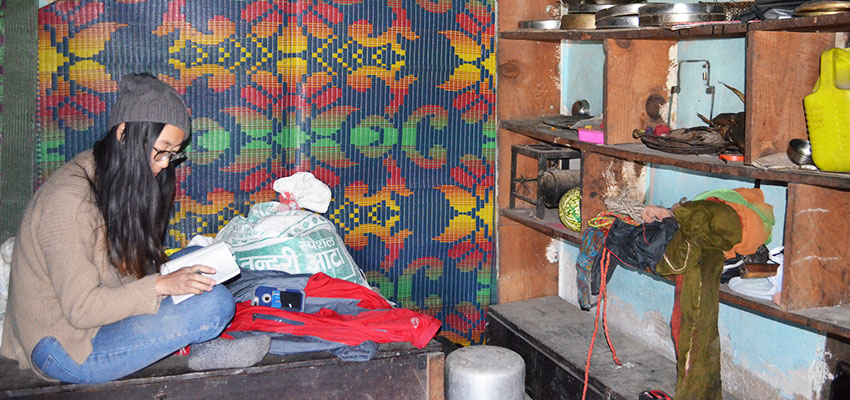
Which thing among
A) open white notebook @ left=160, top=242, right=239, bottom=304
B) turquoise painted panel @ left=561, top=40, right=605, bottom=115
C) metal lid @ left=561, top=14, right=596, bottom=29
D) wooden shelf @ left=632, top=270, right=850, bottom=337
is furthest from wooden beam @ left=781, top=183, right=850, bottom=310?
open white notebook @ left=160, top=242, right=239, bottom=304

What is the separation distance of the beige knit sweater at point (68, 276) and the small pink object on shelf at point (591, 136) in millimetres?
1721

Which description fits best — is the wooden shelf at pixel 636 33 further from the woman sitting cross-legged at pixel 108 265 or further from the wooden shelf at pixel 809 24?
the woman sitting cross-legged at pixel 108 265

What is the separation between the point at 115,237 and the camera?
2279 millimetres

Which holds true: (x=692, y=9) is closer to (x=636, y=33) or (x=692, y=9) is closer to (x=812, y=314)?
(x=636, y=33)

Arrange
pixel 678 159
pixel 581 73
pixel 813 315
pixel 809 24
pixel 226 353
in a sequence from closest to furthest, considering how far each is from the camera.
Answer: pixel 809 24 < pixel 813 315 < pixel 678 159 < pixel 226 353 < pixel 581 73

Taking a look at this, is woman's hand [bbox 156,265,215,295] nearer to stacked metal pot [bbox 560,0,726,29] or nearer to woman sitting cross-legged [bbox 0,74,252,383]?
woman sitting cross-legged [bbox 0,74,252,383]

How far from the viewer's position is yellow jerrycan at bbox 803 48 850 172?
1.95 m

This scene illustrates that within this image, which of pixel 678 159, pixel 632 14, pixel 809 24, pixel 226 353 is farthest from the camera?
pixel 632 14

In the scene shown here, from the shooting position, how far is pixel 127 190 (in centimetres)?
228

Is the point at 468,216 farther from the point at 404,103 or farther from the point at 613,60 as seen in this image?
the point at 613,60

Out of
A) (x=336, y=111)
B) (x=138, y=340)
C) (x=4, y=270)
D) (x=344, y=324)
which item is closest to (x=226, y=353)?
(x=138, y=340)

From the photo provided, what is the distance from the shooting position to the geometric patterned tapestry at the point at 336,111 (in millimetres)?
3127

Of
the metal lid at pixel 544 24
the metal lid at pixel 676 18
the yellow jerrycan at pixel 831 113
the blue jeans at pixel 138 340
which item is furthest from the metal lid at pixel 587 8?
the blue jeans at pixel 138 340

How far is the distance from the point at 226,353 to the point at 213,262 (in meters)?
0.36
